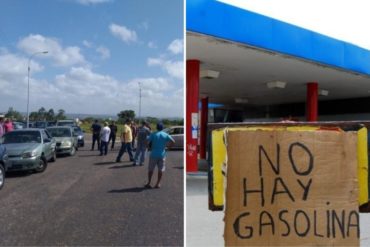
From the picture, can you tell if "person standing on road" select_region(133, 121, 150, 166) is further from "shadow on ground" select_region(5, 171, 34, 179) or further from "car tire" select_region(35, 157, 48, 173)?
"shadow on ground" select_region(5, 171, 34, 179)

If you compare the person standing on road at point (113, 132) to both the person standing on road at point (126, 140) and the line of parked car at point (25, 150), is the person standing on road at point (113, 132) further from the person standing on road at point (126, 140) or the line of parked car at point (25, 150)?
the line of parked car at point (25, 150)

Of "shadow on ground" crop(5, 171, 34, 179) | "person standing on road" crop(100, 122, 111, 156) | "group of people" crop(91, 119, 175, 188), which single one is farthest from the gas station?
"shadow on ground" crop(5, 171, 34, 179)

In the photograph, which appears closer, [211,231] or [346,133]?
[346,133]

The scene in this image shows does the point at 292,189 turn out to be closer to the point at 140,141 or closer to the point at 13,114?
the point at 13,114

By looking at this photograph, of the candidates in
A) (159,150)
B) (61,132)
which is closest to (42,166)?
(159,150)

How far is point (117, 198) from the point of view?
7148 mm

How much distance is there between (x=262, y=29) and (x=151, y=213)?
5333mm

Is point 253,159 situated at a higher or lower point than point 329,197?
higher

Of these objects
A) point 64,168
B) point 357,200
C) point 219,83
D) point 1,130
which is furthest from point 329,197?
point 219,83

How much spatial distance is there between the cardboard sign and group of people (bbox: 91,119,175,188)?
16.2 feet

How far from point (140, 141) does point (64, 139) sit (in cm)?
598

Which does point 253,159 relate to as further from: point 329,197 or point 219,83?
point 219,83

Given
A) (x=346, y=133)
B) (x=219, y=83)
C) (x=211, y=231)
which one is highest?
(x=219, y=83)

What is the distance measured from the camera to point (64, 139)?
1491 cm
